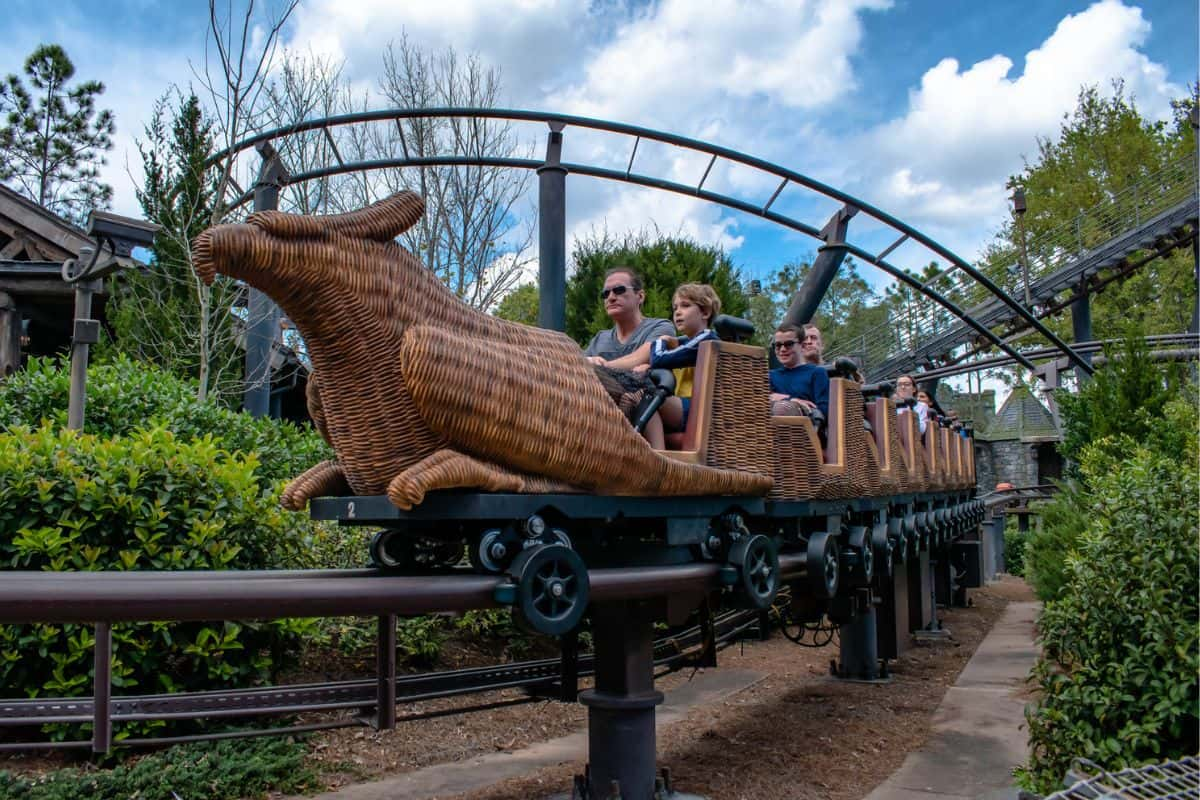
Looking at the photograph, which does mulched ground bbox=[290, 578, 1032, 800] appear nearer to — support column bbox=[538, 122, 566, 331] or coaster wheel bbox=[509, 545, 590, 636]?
coaster wheel bbox=[509, 545, 590, 636]

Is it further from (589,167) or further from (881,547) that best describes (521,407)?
(589,167)

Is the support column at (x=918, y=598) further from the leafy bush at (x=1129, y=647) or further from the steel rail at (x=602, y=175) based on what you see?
the leafy bush at (x=1129, y=647)

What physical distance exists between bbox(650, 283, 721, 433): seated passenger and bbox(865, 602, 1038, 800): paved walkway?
1636 millimetres

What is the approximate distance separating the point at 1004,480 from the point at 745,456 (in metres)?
24.9

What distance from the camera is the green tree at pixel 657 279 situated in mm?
12555

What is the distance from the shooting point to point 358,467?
2.47m

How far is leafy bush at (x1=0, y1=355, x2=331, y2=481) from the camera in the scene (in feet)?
22.2

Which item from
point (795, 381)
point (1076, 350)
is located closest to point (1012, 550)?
point (1076, 350)

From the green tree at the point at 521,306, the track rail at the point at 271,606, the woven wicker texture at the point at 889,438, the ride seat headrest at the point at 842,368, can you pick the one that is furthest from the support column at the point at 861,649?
the green tree at the point at 521,306

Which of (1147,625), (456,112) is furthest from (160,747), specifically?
(456,112)

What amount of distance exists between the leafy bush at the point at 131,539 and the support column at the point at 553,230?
453 cm

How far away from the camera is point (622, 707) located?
11.1ft

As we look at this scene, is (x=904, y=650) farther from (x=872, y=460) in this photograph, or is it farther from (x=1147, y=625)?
(x=1147, y=625)

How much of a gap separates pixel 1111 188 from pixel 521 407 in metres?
30.6
